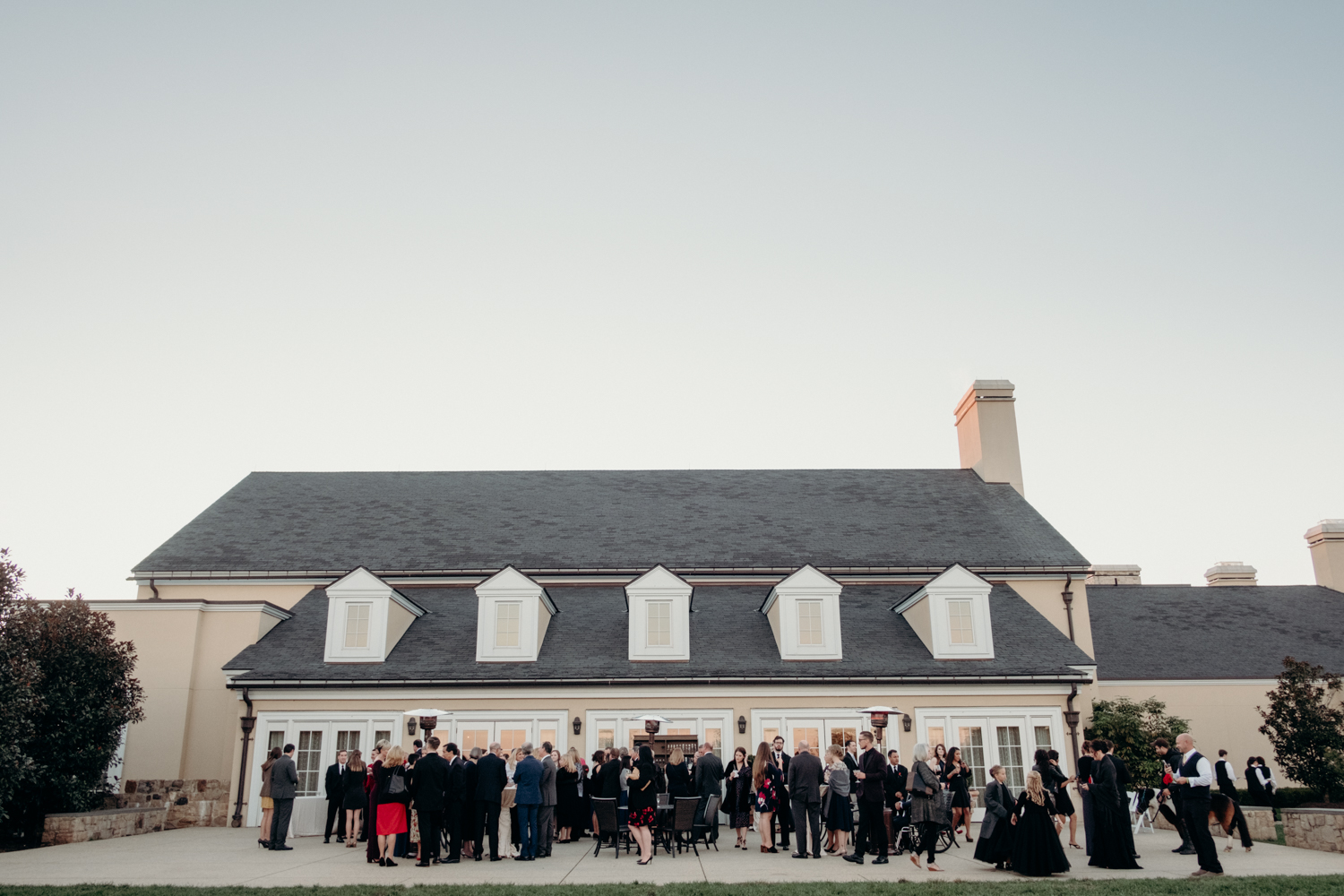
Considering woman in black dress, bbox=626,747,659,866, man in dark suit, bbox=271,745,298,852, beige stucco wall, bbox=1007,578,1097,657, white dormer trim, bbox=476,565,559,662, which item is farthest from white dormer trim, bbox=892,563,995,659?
man in dark suit, bbox=271,745,298,852

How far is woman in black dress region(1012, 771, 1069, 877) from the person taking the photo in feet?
39.2

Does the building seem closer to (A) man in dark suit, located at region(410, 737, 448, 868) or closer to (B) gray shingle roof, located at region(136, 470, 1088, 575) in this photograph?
(B) gray shingle roof, located at region(136, 470, 1088, 575)

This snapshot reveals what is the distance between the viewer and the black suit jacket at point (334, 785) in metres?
16.0

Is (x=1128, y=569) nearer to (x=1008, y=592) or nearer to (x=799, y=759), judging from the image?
(x=1008, y=592)

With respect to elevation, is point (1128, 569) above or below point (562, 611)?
above

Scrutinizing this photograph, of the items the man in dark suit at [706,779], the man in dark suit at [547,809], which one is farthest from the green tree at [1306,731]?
the man in dark suit at [547,809]

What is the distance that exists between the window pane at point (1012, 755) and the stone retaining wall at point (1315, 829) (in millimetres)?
5220

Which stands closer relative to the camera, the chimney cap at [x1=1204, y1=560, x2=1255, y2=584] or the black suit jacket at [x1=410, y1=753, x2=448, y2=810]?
the black suit jacket at [x1=410, y1=753, x2=448, y2=810]

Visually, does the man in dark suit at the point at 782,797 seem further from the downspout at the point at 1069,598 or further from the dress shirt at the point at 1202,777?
the downspout at the point at 1069,598

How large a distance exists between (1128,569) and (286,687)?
114 feet

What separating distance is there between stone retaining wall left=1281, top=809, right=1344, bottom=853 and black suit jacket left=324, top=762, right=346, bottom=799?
15584 millimetres

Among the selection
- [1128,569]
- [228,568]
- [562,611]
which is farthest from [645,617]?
[1128,569]

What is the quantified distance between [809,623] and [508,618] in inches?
266

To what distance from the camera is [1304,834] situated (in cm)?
1427
